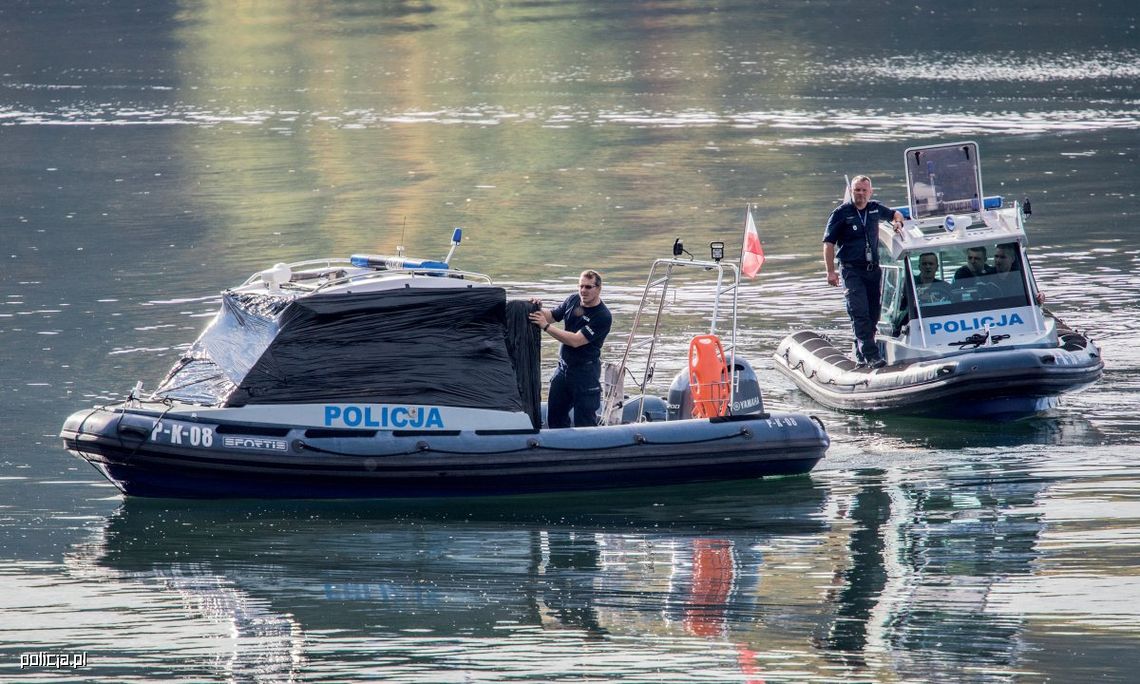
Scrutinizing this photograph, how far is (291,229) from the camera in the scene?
84.1 feet

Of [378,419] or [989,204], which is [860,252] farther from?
[378,419]

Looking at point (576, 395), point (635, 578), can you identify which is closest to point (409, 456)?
point (576, 395)

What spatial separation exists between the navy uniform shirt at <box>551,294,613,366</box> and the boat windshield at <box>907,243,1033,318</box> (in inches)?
166

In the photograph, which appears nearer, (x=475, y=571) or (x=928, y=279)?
(x=475, y=571)

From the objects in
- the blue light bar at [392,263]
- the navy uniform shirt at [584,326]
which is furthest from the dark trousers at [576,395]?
the blue light bar at [392,263]

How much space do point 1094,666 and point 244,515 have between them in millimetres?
6515

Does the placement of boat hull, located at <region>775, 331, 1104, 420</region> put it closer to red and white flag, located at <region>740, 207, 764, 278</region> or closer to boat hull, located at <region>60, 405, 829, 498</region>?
boat hull, located at <region>60, 405, 829, 498</region>

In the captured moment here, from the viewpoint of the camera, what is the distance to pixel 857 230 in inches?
605

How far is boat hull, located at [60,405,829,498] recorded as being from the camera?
39.4 ft

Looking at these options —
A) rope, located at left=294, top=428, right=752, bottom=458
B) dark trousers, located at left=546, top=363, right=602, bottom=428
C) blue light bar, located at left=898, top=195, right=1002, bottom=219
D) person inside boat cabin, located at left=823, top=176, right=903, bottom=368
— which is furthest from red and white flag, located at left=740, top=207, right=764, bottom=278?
blue light bar, located at left=898, top=195, right=1002, bottom=219

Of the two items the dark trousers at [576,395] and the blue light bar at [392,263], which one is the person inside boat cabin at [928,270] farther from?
the blue light bar at [392,263]

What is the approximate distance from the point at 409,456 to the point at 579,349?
165 cm

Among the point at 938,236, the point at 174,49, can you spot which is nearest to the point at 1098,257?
the point at 938,236

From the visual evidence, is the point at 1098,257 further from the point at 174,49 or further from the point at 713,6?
the point at 713,6
